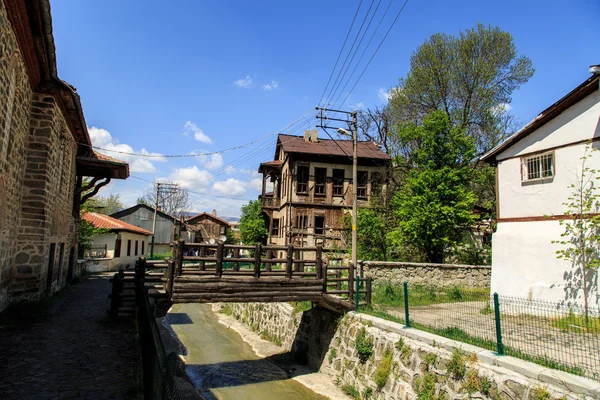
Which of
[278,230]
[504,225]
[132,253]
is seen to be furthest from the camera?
[132,253]

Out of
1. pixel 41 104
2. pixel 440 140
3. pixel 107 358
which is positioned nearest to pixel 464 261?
pixel 440 140

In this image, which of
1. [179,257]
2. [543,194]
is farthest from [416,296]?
[179,257]

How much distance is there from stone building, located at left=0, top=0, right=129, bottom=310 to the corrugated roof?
50.6 feet

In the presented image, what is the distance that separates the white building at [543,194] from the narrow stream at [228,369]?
7.08m

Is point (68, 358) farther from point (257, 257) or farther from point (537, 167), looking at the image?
point (537, 167)

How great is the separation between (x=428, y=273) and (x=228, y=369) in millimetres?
9255

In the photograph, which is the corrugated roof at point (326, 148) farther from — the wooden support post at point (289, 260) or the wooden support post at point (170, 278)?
the wooden support post at point (170, 278)

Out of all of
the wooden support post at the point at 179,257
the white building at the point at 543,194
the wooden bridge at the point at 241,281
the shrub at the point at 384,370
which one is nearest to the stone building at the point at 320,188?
the white building at the point at 543,194

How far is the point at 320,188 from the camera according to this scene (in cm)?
2675

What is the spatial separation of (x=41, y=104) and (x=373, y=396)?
36.8 feet

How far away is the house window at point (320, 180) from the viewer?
87.6 feet

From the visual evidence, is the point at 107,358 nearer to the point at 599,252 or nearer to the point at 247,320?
the point at 599,252

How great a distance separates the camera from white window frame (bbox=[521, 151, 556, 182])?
11.2m

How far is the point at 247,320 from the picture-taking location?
20.2 metres
